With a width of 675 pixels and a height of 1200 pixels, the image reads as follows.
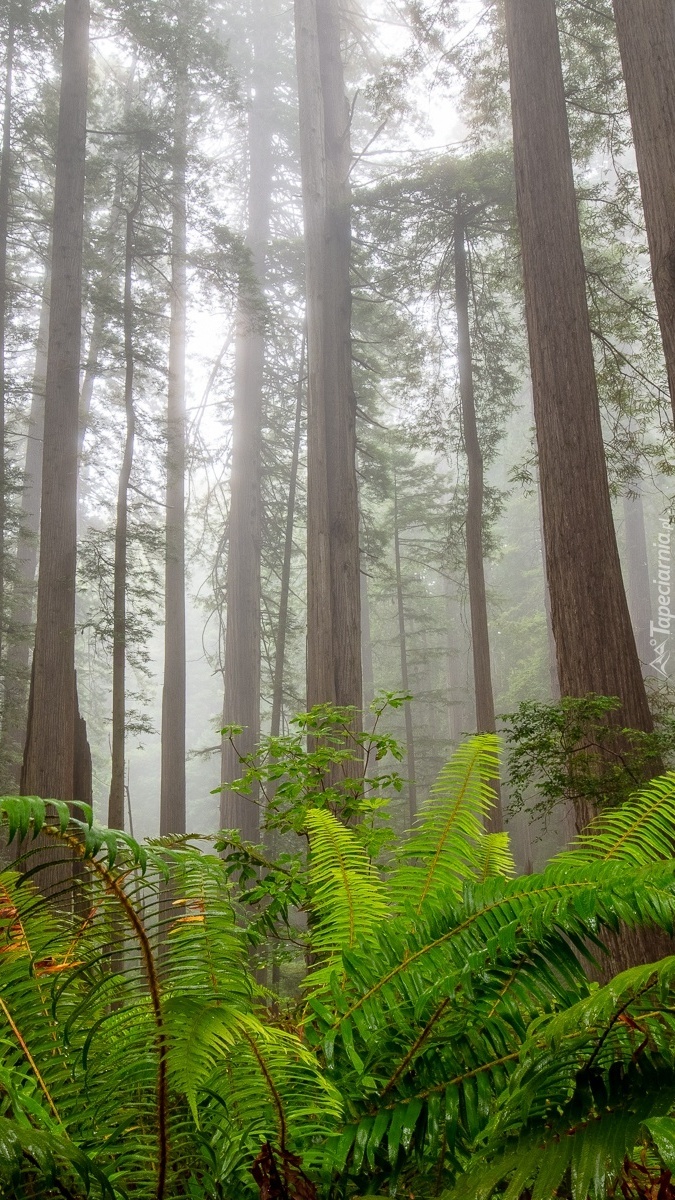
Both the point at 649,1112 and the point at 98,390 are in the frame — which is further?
the point at 98,390

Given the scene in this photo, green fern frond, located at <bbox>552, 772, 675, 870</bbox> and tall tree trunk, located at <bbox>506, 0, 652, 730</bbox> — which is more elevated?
tall tree trunk, located at <bbox>506, 0, 652, 730</bbox>

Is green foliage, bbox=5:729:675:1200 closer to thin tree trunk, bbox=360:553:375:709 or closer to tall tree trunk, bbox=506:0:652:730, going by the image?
tall tree trunk, bbox=506:0:652:730

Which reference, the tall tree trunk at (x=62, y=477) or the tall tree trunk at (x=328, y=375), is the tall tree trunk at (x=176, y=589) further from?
the tall tree trunk at (x=62, y=477)

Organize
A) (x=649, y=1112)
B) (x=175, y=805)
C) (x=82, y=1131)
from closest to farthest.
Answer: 1. (x=649, y=1112)
2. (x=82, y=1131)
3. (x=175, y=805)

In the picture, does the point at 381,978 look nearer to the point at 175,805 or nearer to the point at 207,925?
the point at 207,925

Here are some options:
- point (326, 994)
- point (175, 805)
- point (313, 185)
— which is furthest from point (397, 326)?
point (326, 994)

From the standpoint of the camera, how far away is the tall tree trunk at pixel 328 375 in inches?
405

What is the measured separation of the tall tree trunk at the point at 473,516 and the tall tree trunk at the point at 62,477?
5.92 meters

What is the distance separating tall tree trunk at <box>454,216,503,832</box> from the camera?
1234 cm

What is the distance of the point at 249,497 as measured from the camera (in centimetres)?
1855

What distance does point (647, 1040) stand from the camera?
1.39 m

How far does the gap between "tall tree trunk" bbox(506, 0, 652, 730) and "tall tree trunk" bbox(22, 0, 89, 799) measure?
495 centimetres

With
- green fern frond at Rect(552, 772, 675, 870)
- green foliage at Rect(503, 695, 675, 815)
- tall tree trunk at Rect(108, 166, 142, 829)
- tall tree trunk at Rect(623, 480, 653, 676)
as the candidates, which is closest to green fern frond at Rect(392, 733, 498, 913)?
green fern frond at Rect(552, 772, 675, 870)

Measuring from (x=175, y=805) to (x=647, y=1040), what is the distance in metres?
13.9
